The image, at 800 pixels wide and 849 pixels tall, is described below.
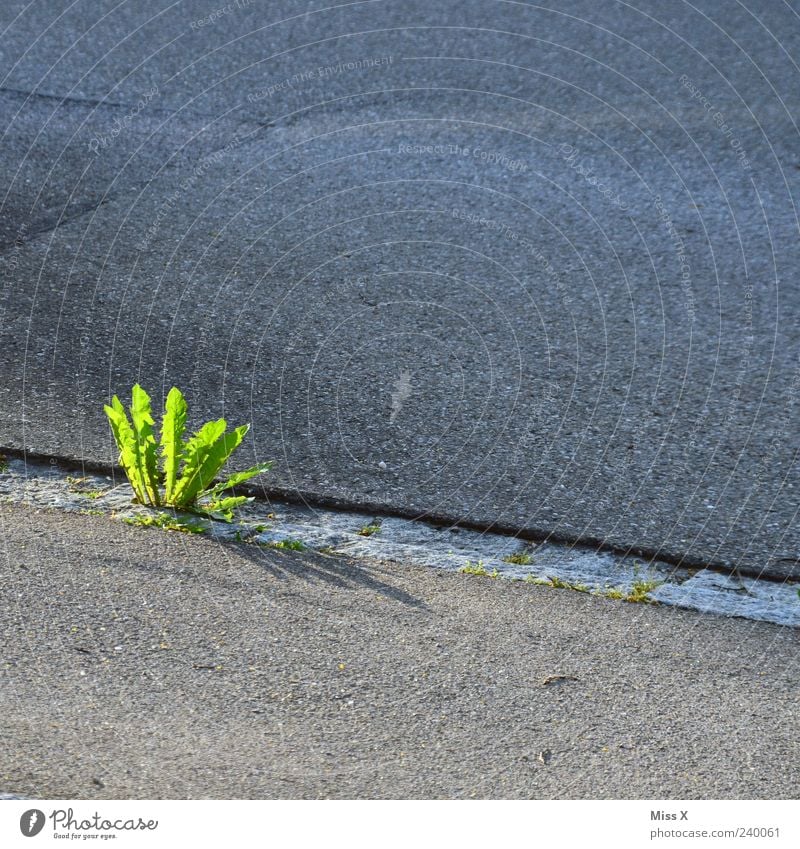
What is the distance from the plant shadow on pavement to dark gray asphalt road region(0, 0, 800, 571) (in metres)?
0.38

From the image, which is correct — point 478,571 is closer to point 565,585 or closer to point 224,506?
point 565,585

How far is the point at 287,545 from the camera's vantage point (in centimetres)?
344

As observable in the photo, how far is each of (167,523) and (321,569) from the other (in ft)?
1.65

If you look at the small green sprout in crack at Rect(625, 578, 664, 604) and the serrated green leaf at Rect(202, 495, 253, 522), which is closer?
the small green sprout in crack at Rect(625, 578, 664, 604)

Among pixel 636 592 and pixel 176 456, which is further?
pixel 176 456

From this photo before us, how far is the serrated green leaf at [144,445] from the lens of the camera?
3434 mm

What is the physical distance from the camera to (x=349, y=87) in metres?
7.29
